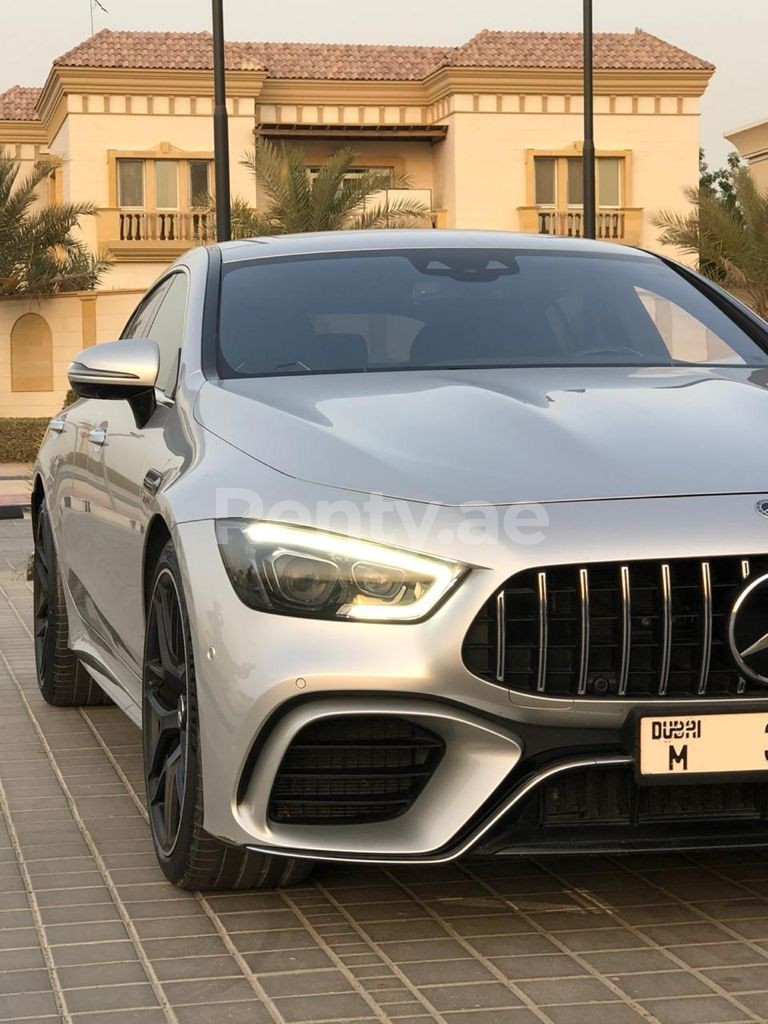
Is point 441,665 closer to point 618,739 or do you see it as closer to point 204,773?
point 618,739

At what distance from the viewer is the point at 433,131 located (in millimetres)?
44844

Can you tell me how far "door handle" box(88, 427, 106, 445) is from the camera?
17.9 feet

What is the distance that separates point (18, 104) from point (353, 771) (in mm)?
52062

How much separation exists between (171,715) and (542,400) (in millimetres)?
1173

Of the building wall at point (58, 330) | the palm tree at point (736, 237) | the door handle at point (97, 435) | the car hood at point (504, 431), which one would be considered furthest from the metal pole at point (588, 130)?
the building wall at point (58, 330)

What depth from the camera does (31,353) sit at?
39.6 m

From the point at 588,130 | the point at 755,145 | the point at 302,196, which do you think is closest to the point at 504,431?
the point at 588,130

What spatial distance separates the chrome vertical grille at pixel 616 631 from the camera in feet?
11.4

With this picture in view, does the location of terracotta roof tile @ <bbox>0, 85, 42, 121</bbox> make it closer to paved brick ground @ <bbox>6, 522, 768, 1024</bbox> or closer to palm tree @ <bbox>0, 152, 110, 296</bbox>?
palm tree @ <bbox>0, 152, 110, 296</bbox>

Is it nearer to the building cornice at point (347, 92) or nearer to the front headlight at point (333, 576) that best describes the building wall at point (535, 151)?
the building cornice at point (347, 92)

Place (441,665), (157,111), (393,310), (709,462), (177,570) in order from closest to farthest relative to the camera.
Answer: (441,665), (709,462), (177,570), (393,310), (157,111)

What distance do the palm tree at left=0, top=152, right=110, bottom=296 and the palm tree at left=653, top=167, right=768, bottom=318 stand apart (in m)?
12.4

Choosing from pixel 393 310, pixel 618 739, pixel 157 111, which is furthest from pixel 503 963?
pixel 157 111

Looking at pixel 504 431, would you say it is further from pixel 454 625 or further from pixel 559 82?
pixel 559 82
